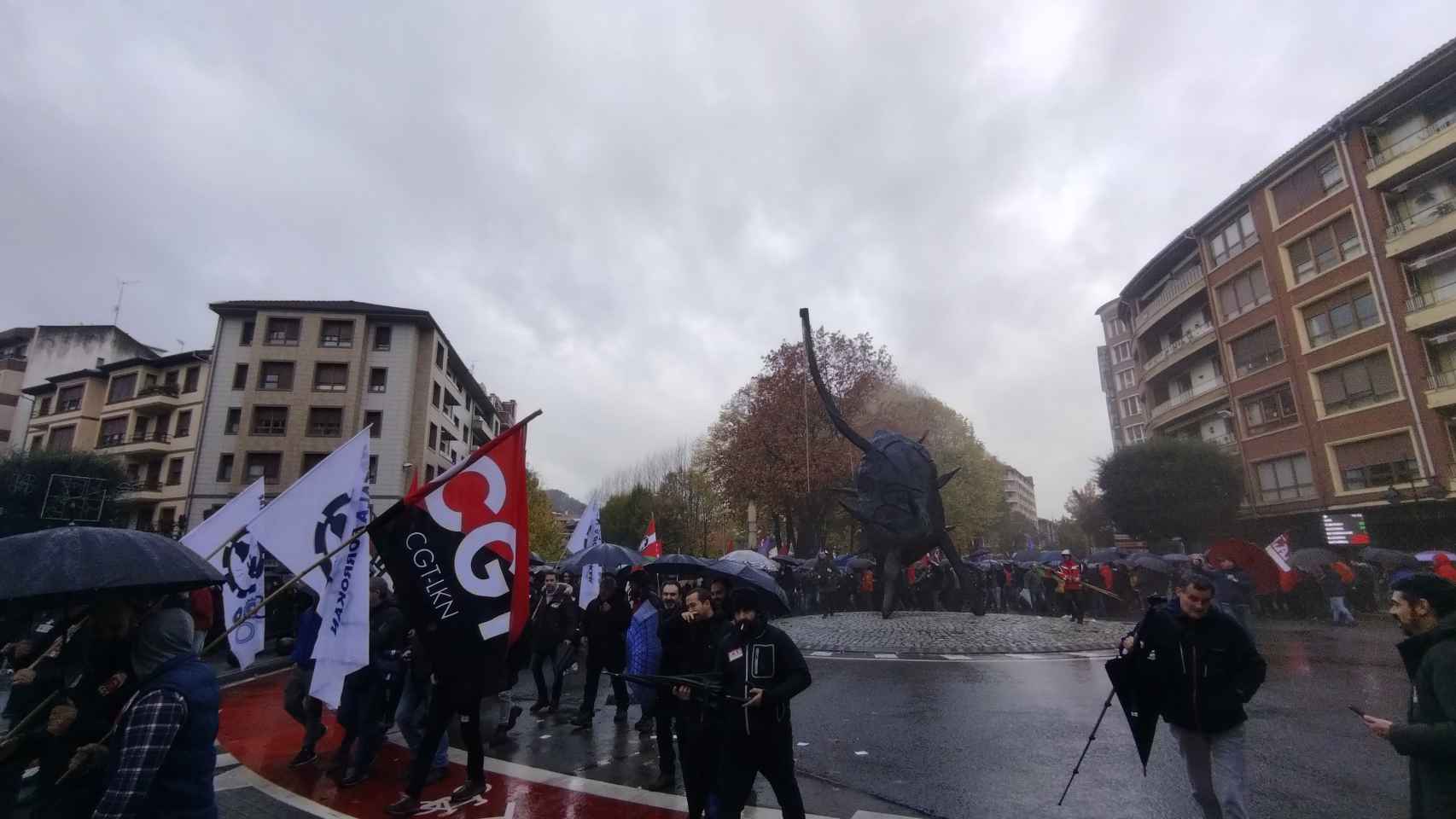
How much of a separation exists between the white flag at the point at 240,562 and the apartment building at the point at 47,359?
2041 inches

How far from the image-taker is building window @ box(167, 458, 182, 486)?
3797 centimetres

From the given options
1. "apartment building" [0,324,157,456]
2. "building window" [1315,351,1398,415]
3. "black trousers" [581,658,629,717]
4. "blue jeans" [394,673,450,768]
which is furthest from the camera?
"apartment building" [0,324,157,456]

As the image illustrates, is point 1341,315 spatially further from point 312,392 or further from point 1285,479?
point 312,392

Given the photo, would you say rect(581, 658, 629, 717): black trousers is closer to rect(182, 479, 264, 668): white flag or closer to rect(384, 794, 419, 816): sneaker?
rect(384, 794, 419, 816): sneaker

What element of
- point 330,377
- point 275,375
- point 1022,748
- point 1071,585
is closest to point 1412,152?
point 1071,585

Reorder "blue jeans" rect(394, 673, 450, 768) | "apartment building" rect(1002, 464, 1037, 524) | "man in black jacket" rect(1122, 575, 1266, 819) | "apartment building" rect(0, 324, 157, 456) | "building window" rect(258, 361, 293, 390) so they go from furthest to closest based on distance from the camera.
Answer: "apartment building" rect(1002, 464, 1037, 524) < "apartment building" rect(0, 324, 157, 456) < "building window" rect(258, 361, 293, 390) < "blue jeans" rect(394, 673, 450, 768) < "man in black jacket" rect(1122, 575, 1266, 819)

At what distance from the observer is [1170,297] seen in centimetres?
3831

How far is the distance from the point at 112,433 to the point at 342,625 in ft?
159

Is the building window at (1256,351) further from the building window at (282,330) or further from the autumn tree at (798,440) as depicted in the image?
the building window at (282,330)

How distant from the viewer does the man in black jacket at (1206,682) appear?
4160 mm

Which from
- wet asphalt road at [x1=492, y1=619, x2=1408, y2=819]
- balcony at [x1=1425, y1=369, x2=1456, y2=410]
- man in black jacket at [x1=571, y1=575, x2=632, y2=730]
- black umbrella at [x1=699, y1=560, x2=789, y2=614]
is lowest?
wet asphalt road at [x1=492, y1=619, x2=1408, y2=819]

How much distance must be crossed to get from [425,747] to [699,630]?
7.35 feet

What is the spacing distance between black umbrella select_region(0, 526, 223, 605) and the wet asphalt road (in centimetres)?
403

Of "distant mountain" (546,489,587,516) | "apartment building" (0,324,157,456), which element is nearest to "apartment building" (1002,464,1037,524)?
"distant mountain" (546,489,587,516)
